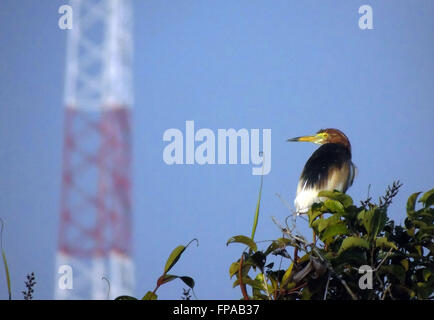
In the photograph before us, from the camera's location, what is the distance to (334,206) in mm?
1257

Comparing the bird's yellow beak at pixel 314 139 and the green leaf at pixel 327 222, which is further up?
the bird's yellow beak at pixel 314 139

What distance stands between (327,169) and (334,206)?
1.53m

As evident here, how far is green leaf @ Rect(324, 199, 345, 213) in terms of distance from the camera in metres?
1.25

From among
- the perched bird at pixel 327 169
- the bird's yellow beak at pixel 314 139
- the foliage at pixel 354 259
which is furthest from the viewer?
the bird's yellow beak at pixel 314 139

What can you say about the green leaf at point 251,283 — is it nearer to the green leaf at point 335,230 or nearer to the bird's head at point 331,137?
the green leaf at point 335,230

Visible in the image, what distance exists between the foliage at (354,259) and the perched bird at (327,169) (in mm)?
1465

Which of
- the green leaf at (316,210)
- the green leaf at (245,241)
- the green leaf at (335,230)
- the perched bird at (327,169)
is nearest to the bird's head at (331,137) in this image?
the perched bird at (327,169)

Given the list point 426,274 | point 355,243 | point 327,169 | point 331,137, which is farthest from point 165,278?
point 331,137

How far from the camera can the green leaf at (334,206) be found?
1246 mm

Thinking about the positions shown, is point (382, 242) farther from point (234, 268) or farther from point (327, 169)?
point (327, 169)

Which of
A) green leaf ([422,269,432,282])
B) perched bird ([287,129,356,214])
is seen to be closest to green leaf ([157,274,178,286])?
green leaf ([422,269,432,282])

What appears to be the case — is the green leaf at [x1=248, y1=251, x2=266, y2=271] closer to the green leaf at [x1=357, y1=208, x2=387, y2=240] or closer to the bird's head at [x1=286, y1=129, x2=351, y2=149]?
the green leaf at [x1=357, y1=208, x2=387, y2=240]

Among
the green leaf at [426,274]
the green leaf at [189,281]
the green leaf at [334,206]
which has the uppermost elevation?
the green leaf at [334,206]
